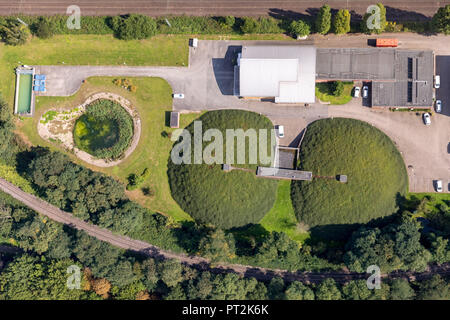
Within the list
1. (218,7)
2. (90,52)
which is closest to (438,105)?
(218,7)

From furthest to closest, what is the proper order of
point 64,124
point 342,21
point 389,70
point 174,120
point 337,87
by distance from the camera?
point 64,124, point 174,120, point 337,87, point 342,21, point 389,70

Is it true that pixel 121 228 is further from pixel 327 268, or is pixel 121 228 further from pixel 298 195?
pixel 327 268

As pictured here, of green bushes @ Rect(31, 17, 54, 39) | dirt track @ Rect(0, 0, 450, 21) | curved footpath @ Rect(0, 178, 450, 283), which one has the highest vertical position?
dirt track @ Rect(0, 0, 450, 21)

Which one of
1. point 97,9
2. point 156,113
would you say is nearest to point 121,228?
point 156,113

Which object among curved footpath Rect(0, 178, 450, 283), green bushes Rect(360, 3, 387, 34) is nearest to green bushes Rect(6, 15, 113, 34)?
curved footpath Rect(0, 178, 450, 283)

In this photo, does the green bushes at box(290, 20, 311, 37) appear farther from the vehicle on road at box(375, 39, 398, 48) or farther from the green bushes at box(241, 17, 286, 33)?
the vehicle on road at box(375, 39, 398, 48)

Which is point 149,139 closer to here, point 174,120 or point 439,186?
point 174,120
